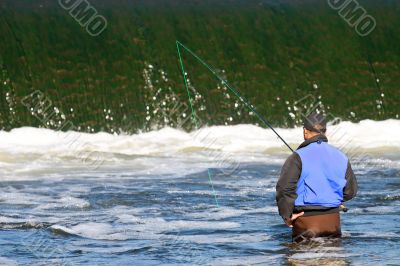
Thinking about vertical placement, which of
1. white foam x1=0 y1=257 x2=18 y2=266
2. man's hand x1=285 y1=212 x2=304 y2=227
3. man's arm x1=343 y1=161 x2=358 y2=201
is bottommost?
white foam x1=0 y1=257 x2=18 y2=266

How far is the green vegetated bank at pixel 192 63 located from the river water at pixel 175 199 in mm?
710

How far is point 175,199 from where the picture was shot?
15.5 metres

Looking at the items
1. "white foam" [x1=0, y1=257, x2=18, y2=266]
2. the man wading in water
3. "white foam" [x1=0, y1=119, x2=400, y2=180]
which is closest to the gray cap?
the man wading in water

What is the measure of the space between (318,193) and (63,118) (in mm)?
12517

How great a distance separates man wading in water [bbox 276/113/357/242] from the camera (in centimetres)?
1062

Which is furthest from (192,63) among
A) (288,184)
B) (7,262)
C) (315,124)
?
(288,184)

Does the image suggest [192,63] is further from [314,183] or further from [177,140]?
[314,183]

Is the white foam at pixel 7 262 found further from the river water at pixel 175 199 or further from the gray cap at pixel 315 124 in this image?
the gray cap at pixel 315 124

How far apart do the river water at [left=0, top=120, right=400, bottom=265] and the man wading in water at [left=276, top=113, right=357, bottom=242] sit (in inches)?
11.2

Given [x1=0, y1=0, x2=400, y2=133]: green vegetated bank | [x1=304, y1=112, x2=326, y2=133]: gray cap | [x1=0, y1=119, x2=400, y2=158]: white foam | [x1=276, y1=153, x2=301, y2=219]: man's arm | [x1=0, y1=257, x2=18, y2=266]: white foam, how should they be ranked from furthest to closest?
1. [x1=0, y1=0, x2=400, y2=133]: green vegetated bank
2. [x1=0, y1=119, x2=400, y2=158]: white foam
3. [x1=0, y1=257, x2=18, y2=266]: white foam
4. [x1=304, y1=112, x2=326, y2=133]: gray cap
5. [x1=276, y1=153, x2=301, y2=219]: man's arm

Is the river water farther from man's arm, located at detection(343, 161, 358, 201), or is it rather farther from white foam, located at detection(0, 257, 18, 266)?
man's arm, located at detection(343, 161, 358, 201)

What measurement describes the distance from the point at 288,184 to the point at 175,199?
5052mm

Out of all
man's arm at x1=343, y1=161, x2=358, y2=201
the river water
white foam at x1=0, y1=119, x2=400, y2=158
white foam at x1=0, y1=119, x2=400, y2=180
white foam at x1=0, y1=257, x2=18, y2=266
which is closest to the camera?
man's arm at x1=343, y1=161, x2=358, y2=201

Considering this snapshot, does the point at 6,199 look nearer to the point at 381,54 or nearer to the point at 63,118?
the point at 63,118
